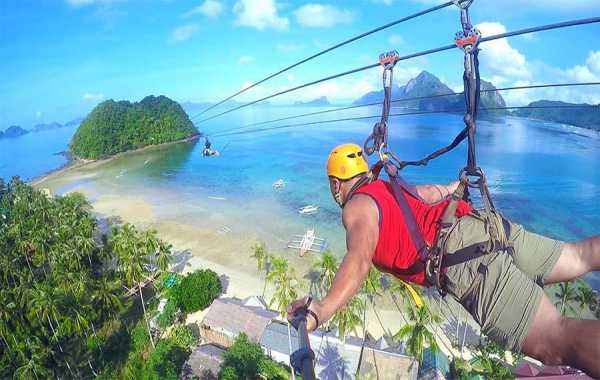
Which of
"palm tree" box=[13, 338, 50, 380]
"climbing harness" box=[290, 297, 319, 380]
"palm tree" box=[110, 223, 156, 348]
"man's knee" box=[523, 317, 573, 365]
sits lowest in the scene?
"palm tree" box=[13, 338, 50, 380]

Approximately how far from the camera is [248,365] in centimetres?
1512

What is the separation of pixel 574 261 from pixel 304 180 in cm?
5164

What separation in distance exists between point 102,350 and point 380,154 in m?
19.6

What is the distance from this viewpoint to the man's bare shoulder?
306cm

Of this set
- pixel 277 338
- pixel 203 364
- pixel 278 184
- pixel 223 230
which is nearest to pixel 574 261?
pixel 277 338

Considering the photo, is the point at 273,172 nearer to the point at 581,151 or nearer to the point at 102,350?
the point at 102,350

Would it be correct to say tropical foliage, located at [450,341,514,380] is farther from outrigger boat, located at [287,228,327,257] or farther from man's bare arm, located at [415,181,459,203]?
outrigger boat, located at [287,228,327,257]

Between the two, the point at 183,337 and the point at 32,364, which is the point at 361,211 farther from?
the point at 183,337

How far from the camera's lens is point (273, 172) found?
62.4m

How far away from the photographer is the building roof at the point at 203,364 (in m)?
15.2

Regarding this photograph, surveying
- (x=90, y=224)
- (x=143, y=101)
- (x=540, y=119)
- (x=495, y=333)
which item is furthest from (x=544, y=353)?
(x=540, y=119)

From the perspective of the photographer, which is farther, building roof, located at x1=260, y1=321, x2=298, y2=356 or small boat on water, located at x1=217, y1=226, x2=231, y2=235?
small boat on water, located at x1=217, y1=226, x2=231, y2=235

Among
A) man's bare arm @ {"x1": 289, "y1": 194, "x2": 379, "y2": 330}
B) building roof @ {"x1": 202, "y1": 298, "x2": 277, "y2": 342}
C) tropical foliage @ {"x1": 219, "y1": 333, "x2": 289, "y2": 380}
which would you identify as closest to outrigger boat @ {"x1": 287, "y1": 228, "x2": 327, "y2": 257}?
building roof @ {"x1": 202, "y1": 298, "x2": 277, "y2": 342}

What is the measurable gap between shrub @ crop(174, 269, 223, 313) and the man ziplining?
18562mm
